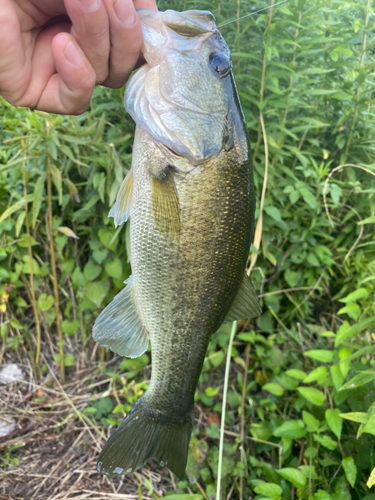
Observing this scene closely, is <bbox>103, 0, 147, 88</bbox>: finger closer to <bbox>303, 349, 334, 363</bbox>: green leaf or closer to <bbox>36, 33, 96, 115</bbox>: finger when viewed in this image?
<bbox>36, 33, 96, 115</bbox>: finger

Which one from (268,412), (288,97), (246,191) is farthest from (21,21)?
(268,412)

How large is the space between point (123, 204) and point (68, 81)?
41 cm

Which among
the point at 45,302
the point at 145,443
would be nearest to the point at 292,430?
the point at 145,443

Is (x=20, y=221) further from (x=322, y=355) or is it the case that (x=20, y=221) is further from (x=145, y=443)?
(x=322, y=355)

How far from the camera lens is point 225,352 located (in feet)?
7.41

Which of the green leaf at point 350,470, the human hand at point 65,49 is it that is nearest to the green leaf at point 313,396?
the green leaf at point 350,470

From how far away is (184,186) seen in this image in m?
1.06

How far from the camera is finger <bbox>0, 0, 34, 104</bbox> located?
3.25ft

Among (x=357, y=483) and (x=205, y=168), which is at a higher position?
(x=205, y=168)

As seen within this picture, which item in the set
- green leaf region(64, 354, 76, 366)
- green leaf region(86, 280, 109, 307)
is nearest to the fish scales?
green leaf region(86, 280, 109, 307)

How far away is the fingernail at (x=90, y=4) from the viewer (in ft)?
2.74

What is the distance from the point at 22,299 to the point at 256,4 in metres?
2.29

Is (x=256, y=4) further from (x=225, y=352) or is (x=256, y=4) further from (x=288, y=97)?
(x=225, y=352)

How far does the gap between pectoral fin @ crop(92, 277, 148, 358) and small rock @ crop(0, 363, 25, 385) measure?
149 centimetres
